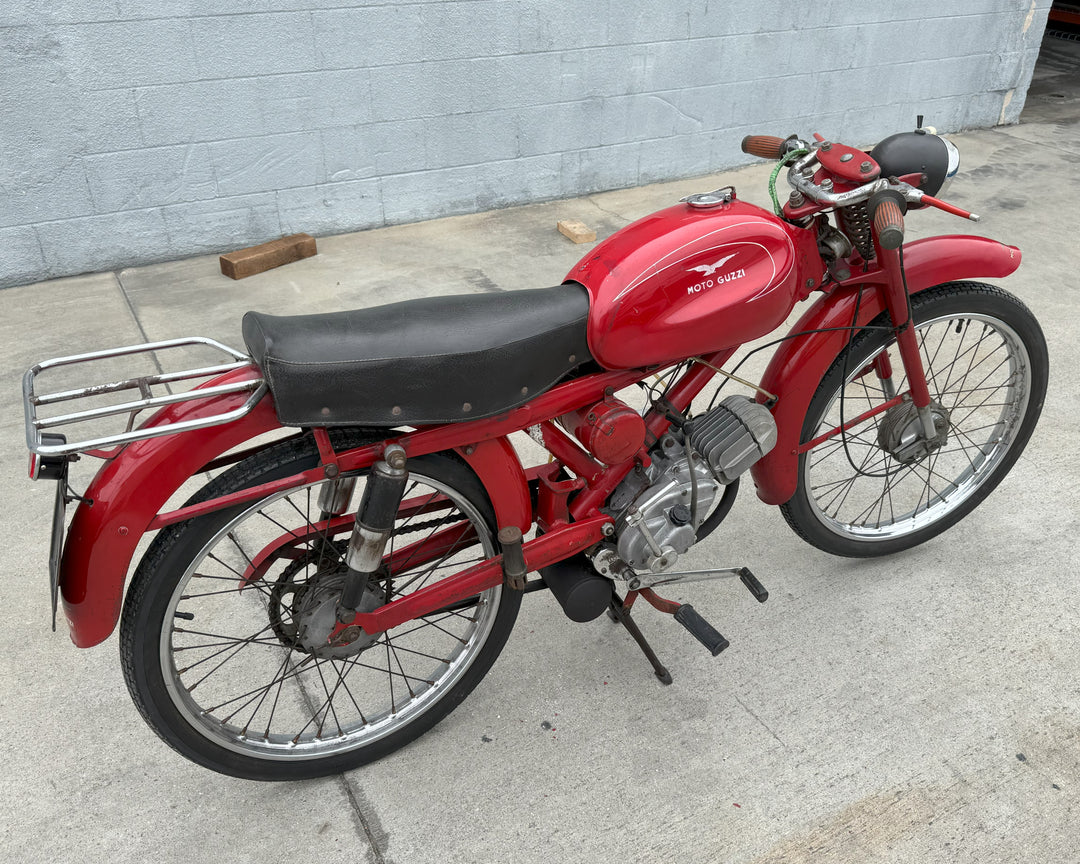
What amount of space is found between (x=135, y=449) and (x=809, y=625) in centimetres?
176

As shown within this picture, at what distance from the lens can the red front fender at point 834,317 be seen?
7.42 ft

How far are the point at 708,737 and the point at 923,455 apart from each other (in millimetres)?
967

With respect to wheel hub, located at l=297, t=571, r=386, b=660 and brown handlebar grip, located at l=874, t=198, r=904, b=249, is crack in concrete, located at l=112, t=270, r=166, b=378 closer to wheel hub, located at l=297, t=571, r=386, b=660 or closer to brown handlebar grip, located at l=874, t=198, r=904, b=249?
wheel hub, located at l=297, t=571, r=386, b=660

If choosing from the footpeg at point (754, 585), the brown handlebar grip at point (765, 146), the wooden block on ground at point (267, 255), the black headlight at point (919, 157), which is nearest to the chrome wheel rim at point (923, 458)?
the footpeg at point (754, 585)

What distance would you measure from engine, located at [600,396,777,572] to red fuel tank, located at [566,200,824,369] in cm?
19

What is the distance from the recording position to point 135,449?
1688mm

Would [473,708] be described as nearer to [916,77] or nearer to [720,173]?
[720,173]

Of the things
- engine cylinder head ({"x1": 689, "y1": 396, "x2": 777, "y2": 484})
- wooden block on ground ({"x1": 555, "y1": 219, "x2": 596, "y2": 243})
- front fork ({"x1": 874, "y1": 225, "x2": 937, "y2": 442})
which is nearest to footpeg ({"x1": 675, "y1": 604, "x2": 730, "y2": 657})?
engine cylinder head ({"x1": 689, "y1": 396, "x2": 777, "y2": 484})

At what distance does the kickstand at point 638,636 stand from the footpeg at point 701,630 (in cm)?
11

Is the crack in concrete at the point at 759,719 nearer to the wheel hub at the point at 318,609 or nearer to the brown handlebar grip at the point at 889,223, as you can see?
the wheel hub at the point at 318,609

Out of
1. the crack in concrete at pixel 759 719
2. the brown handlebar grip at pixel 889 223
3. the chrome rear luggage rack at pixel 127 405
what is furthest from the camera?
the crack in concrete at pixel 759 719

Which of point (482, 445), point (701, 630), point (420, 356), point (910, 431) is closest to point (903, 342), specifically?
point (910, 431)

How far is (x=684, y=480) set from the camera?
6.98 ft

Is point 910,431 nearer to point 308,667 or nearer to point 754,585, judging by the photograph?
point 754,585
